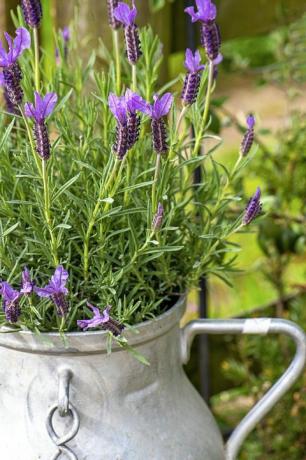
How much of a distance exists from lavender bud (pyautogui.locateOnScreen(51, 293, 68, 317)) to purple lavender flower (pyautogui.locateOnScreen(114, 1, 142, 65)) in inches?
8.3

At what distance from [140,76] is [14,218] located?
226 millimetres

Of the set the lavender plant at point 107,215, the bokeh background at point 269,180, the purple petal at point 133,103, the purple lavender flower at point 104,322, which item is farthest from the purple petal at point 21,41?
the bokeh background at point 269,180

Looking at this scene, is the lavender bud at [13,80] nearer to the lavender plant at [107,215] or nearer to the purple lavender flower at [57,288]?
the lavender plant at [107,215]

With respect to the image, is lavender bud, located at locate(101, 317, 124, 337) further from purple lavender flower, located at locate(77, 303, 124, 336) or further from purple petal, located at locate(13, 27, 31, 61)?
purple petal, located at locate(13, 27, 31, 61)

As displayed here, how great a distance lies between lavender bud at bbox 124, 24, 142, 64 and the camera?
71 cm

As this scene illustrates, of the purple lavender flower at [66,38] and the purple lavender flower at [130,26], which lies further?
the purple lavender flower at [66,38]

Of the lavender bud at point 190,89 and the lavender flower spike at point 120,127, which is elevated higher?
the lavender bud at point 190,89

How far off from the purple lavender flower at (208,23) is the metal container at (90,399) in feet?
0.76

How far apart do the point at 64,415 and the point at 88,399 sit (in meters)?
0.03

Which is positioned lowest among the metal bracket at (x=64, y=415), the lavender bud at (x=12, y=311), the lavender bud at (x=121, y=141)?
the metal bracket at (x=64, y=415)

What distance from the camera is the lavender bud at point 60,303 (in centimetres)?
67

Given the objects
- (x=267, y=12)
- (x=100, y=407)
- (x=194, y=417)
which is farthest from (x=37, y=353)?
(x=267, y=12)

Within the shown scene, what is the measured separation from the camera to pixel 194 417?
828 millimetres

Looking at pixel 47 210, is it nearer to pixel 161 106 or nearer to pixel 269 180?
pixel 161 106
